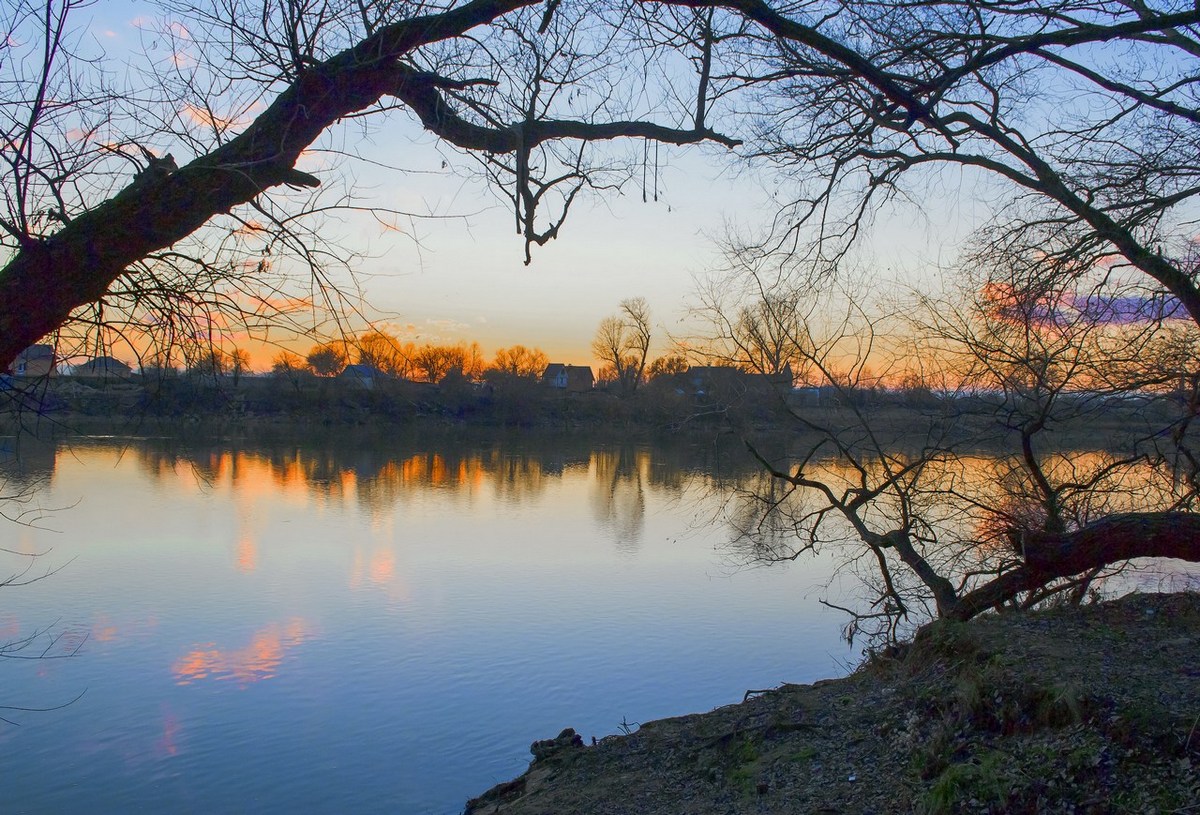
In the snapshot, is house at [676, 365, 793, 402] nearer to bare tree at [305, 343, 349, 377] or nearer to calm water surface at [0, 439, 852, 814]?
calm water surface at [0, 439, 852, 814]

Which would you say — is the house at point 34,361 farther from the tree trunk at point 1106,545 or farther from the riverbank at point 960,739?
the tree trunk at point 1106,545

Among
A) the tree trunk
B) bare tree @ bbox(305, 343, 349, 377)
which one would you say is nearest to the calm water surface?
bare tree @ bbox(305, 343, 349, 377)

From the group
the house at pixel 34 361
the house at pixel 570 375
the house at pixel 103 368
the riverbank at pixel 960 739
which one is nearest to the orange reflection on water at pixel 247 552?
the riverbank at pixel 960 739

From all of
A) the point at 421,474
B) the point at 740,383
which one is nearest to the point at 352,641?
the point at 740,383

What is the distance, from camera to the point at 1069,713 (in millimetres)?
3973

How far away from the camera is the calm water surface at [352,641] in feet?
25.9

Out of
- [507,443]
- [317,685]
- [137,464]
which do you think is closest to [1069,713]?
[317,685]

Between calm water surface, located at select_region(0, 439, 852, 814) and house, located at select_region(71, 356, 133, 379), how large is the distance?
1376 millimetres

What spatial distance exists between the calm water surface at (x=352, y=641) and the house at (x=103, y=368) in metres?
1.38

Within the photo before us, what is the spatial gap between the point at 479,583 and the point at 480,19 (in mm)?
11469

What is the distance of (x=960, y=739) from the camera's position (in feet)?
13.9

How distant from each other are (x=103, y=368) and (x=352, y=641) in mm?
7595

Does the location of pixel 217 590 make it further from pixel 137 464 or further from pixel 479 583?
pixel 137 464

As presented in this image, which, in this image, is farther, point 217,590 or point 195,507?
point 195,507
